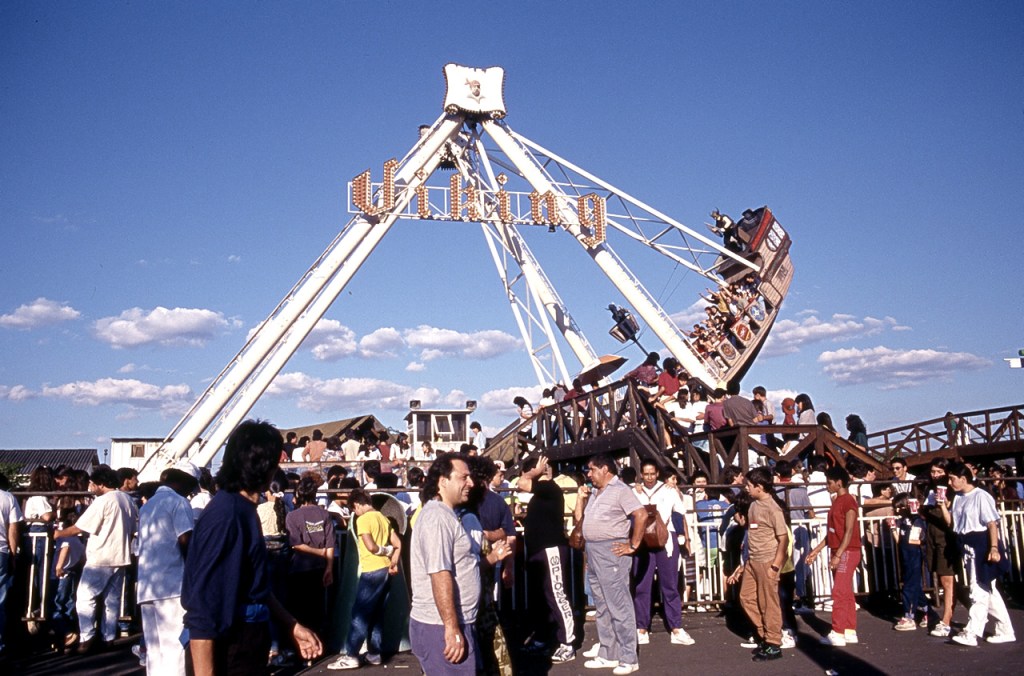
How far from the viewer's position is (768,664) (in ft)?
26.0

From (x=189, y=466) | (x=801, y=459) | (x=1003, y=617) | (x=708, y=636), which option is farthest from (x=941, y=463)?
(x=189, y=466)

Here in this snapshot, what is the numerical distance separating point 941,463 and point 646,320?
14108mm

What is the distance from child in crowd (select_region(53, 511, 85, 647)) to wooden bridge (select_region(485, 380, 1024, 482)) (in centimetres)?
746

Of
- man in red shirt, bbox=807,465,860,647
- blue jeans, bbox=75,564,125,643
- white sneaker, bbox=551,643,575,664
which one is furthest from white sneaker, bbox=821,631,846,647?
blue jeans, bbox=75,564,125,643

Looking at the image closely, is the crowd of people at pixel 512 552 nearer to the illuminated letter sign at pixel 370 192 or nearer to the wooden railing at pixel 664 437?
the wooden railing at pixel 664 437

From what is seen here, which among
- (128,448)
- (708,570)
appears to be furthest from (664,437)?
(128,448)

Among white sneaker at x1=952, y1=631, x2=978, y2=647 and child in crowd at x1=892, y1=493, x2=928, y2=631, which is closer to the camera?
white sneaker at x1=952, y1=631, x2=978, y2=647

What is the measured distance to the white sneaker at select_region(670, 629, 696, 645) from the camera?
881 cm

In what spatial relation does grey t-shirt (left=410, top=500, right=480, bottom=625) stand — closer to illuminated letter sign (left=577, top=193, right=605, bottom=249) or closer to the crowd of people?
the crowd of people

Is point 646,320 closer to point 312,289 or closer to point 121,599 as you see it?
point 312,289

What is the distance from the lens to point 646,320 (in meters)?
23.7

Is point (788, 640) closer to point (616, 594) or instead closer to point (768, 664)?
point (768, 664)

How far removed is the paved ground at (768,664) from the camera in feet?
25.0

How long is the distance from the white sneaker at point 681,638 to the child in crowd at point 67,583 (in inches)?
230
